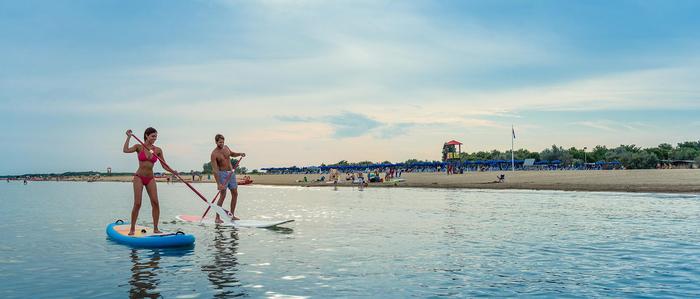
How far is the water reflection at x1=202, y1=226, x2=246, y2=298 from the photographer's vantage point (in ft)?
25.0

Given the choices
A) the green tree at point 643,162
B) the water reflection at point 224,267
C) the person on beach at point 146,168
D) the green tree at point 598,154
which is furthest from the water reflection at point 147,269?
the green tree at point 598,154

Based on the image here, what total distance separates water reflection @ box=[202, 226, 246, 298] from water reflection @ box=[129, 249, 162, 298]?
0.84 m

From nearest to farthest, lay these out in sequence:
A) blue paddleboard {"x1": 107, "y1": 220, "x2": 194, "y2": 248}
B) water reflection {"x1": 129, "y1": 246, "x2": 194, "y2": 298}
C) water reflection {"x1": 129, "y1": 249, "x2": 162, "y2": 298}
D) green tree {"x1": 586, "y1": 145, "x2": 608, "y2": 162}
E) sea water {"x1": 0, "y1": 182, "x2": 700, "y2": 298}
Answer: water reflection {"x1": 129, "y1": 249, "x2": 162, "y2": 298} → water reflection {"x1": 129, "y1": 246, "x2": 194, "y2": 298} → sea water {"x1": 0, "y1": 182, "x2": 700, "y2": 298} → blue paddleboard {"x1": 107, "y1": 220, "x2": 194, "y2": 248} → green tree {"x1": 586, "y1": 145, "x2": 608, "y2": 162}

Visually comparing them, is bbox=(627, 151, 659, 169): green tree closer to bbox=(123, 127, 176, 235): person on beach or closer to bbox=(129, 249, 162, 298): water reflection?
bbox=(123, 127, 176, 235): person on beach

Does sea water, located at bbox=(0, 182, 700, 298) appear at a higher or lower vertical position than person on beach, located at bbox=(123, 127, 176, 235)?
lower

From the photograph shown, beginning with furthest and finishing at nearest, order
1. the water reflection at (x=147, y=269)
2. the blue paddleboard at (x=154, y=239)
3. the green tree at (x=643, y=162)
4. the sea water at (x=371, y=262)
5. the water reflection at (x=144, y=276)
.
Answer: the green tree at (x=643, y=162), the blue paddleboard at (x=154, y=239), the sea water at (x=371, y=262), the water reflection at (x=147, y=269), the water reflection at (x=144, y=276)

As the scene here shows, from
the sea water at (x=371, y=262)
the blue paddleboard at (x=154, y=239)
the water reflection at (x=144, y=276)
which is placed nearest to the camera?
the water reflection at (x=144, y=276)

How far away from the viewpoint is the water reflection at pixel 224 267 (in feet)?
25.0

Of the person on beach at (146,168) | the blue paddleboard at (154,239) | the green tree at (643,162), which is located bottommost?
the blue paddleboard at (154,239)

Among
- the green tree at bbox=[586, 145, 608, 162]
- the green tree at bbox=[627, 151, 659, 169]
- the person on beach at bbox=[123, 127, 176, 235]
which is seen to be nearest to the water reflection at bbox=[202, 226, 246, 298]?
the person on beach at bbox=[123, 127, 176, 235]

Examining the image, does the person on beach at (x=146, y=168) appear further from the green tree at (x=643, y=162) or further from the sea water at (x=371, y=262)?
the green tree at (x=643, y=162)

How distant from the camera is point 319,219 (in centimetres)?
1938

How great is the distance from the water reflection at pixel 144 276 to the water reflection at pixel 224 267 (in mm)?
843

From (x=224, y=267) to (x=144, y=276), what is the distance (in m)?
1.37
